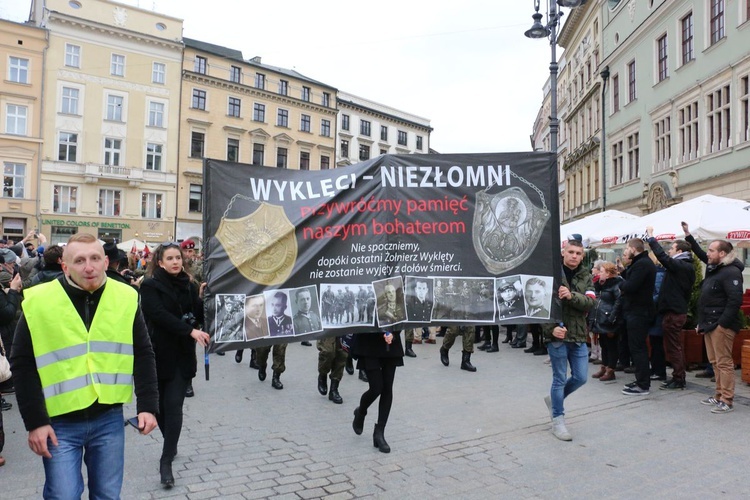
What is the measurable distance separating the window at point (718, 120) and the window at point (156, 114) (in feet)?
121

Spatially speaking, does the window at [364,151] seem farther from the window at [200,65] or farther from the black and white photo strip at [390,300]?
the black and white photo strip at [390,300]

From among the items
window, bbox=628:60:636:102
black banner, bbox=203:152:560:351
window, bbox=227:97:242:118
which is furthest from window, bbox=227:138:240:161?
black banner, bbox=203:152:560:351

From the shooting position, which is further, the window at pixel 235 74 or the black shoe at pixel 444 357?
the window at pixel 235 74

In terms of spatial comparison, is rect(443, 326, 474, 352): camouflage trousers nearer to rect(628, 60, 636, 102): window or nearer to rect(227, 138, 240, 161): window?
rect(628, 60, 636, 102): window

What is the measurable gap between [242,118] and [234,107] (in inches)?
44.1

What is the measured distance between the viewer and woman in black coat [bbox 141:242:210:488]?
430 cm

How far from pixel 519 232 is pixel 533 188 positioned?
427mm

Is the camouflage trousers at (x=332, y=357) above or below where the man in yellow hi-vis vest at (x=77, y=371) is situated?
below

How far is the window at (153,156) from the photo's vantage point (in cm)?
4222

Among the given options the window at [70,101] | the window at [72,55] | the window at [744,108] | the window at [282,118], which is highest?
the window at [72,55]

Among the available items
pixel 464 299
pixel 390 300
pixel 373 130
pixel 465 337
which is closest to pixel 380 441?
pixel 390 300

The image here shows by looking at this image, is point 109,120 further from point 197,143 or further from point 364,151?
point 364,151

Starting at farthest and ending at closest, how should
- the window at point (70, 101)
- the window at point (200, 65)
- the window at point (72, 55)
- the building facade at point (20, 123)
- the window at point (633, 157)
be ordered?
the window at point (200, 65), the window at point (70, 101), the window at point (72, 55), the building facade at point (20, 123), the window at point (633, 157)

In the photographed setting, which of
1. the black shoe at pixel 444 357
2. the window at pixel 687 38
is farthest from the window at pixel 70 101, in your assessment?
the black shoe at pixel 444 357
